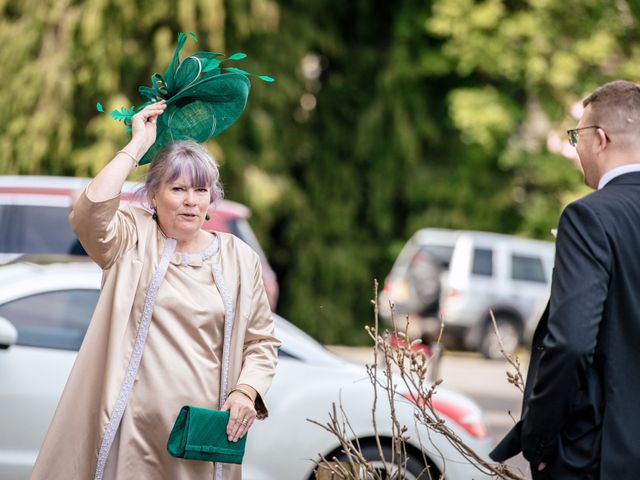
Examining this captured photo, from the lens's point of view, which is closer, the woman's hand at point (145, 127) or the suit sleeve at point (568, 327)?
the suit sleeve at point (568, 327)

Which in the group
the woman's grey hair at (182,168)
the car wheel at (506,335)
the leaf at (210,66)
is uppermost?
the leaf at (210,66)

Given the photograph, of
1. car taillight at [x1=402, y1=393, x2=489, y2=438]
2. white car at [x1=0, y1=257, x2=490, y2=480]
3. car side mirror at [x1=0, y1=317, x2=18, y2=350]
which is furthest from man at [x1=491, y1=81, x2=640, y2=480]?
car side mirror at [x1=0, y1=317, x2=18, y2=350]

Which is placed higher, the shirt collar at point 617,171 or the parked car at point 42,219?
the shirt collar at point 617,171

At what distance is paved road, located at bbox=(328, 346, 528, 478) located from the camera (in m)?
12.2

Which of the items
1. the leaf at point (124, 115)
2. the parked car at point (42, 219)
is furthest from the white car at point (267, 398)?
the parked car at point (42, 219)

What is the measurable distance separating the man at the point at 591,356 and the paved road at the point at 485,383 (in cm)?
593

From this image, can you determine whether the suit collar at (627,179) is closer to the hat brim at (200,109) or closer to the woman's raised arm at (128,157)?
the hat brim at (200,109)

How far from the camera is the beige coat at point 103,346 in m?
3.51

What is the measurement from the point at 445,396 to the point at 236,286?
3.43 meters

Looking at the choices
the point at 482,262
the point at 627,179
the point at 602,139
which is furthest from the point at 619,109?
the point at 482,262

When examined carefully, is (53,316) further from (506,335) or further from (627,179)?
(506,335)

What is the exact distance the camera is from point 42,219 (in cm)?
1112

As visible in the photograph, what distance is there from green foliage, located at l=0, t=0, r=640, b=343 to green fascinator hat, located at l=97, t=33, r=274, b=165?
15830 mm

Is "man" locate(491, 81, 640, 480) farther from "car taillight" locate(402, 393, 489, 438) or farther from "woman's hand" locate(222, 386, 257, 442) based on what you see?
"car taillight" locate(402, 393, 489, 438)
